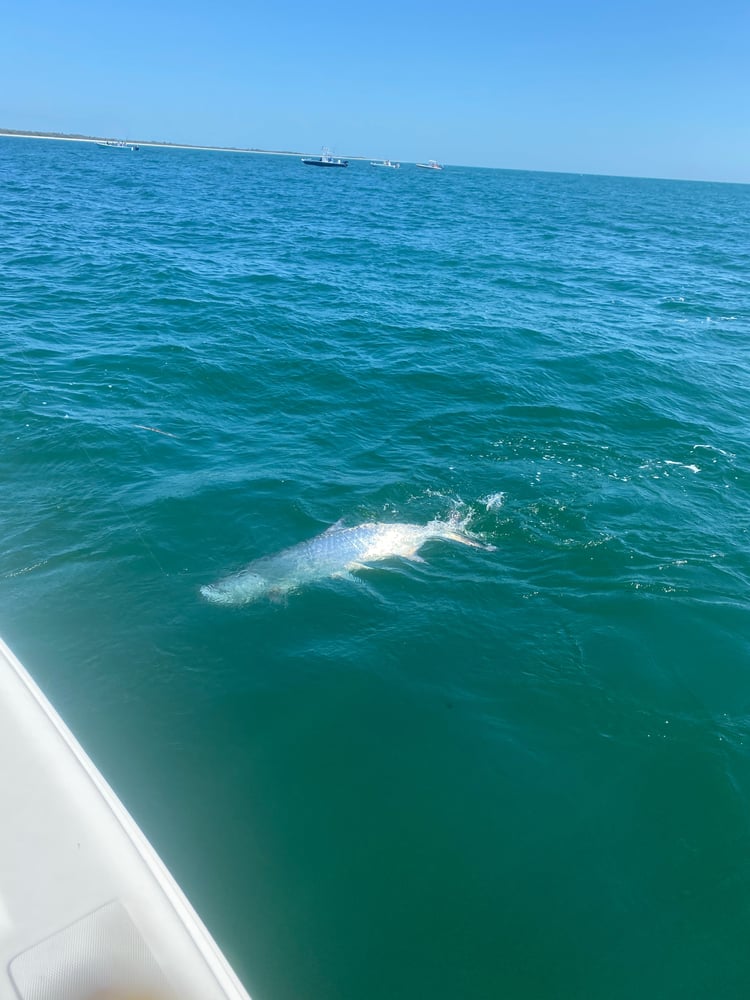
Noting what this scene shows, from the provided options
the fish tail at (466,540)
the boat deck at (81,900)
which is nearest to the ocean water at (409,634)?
the fish tail at (466,540)

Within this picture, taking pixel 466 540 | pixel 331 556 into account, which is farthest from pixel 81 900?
pixel 466 540

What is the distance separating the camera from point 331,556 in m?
16.3

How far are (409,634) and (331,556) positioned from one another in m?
3.37

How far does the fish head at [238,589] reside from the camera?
14.8 meters

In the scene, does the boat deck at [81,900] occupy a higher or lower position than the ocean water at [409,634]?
higher

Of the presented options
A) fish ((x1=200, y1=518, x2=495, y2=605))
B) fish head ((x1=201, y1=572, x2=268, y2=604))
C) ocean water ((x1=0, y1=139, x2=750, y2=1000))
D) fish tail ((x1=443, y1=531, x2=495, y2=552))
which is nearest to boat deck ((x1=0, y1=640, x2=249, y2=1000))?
ocean water ((x1=0, y1=139, x2=750, y2=1000))

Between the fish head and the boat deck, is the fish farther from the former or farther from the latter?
the boat deck

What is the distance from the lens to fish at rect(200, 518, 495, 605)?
15.2m

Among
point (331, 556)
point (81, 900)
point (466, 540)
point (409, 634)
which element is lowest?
point (409, 634)

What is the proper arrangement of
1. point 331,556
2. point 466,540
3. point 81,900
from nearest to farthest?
1. point 81,900
2. point 331,556
3. point 466,540

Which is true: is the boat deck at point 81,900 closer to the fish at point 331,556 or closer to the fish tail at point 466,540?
the fish at point 331,556

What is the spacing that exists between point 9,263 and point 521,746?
146 feet

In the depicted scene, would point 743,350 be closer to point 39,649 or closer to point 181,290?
point 181,290

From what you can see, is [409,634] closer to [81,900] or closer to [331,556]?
[331,556]
